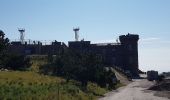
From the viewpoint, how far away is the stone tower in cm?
14375

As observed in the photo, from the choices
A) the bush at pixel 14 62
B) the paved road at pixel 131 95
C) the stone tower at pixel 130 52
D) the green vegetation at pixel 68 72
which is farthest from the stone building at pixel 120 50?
the bush at pixel 14 62

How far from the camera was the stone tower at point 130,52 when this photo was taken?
143750 mm

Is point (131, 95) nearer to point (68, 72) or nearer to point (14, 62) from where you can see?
point (68, 72)

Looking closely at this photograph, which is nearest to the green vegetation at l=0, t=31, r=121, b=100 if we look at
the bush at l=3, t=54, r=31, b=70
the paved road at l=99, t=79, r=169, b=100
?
the bush at l=3, t=54, r=31, b=70

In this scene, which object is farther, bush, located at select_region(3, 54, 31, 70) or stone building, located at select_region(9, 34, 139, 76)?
stone building, located at select_region(9, 34, 139, 76)

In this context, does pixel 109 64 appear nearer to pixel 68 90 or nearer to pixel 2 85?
pixel 68 90

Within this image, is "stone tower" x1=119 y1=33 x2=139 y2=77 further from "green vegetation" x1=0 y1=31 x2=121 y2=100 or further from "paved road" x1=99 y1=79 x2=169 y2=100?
"paved road" x1=99 y1=79 x2=169 y2=100

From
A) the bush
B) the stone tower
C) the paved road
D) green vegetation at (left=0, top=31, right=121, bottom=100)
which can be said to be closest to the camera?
green vegetation at (left=0, top=31, right=121, bottom=100)

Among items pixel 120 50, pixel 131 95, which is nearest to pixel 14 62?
pixel 131 95

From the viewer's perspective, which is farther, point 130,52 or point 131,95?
point 130,52

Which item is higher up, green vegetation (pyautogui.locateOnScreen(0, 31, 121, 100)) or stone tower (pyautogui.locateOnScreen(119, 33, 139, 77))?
stone tower (pyautogui.locateOnScreen(119, 33, 139, 77))

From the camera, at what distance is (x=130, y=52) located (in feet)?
476

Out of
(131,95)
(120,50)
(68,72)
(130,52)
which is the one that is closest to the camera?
(131,95)

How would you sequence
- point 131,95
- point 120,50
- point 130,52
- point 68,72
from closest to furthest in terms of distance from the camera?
1. point 131,95
2. point 68,72
3. point 130,52
4. point 120,50
